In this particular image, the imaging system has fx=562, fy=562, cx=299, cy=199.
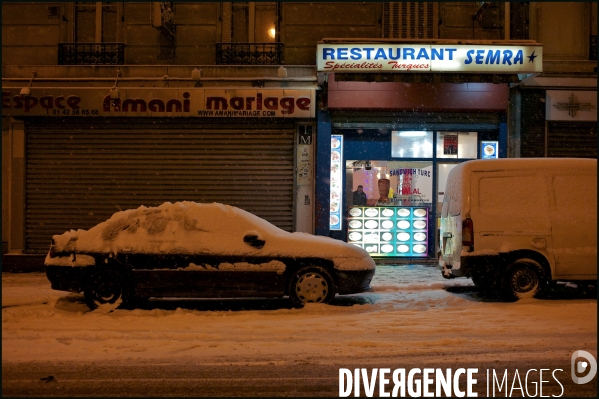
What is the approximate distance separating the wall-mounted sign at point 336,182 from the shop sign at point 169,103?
1.34m

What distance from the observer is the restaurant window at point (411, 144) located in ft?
48.9

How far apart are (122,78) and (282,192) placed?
501 cm

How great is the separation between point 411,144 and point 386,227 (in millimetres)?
2316

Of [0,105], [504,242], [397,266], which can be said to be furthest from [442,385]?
[0,105]

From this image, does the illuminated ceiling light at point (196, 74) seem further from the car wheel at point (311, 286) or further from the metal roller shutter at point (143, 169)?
the car wheel at point (311, 286)

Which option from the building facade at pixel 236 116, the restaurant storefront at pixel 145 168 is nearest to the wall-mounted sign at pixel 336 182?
the building facade at pixel 236 116

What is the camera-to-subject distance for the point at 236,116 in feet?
46.0

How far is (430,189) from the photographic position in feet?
49.0

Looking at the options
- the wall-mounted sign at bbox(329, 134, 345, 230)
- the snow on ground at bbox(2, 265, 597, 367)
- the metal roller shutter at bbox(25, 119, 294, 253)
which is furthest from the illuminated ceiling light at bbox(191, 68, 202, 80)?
the snow on ground at bbox(2, 265, 597, 367)

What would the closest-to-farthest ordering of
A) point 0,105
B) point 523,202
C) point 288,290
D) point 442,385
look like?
point 442,385, point 288,290, point 523,202, point 0,105

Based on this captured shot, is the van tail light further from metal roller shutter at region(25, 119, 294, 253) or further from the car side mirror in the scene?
metal roller shutter at region(25, 119, 294, 253)

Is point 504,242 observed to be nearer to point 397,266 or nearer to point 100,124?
point 397,266

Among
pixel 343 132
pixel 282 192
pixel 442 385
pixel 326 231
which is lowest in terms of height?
pixel 442 385

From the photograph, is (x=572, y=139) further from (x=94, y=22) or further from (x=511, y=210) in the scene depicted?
(x=94, y=22)
